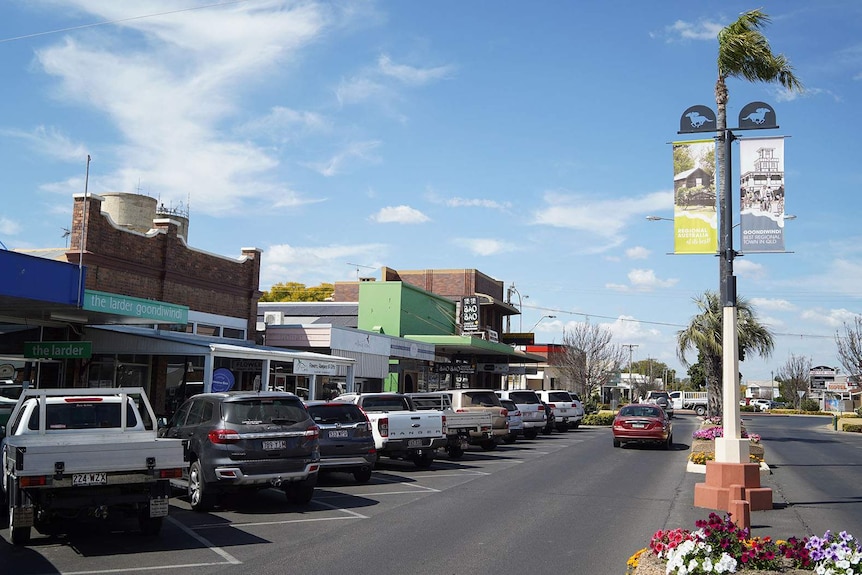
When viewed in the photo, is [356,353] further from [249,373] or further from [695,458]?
[695,458]

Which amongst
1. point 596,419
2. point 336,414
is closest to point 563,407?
point 596,419

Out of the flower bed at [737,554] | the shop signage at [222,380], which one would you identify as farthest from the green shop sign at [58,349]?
the flower bed at [737,554]

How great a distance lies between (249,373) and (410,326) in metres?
14.7

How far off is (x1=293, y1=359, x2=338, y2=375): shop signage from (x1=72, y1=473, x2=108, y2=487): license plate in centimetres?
1402

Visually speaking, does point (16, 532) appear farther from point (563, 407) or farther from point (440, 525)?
point (563, 407)

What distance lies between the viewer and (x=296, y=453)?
40.7 feet

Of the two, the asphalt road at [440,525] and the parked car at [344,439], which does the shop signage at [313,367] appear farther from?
the parked car at [344,439]

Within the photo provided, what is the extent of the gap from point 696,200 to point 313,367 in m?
13.5

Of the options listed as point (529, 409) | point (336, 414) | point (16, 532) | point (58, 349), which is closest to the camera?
point (16, 532)

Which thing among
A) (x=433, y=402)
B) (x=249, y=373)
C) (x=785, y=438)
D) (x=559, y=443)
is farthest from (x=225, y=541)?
(x=785, y=438)

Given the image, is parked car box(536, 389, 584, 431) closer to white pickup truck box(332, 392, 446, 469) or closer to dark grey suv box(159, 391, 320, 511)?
white pickup truck box(332, 392, 446, 469)

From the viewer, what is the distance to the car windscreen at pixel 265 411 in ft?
40.7

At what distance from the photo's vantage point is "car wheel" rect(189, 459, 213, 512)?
12102 millimetres

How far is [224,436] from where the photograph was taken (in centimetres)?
1209
